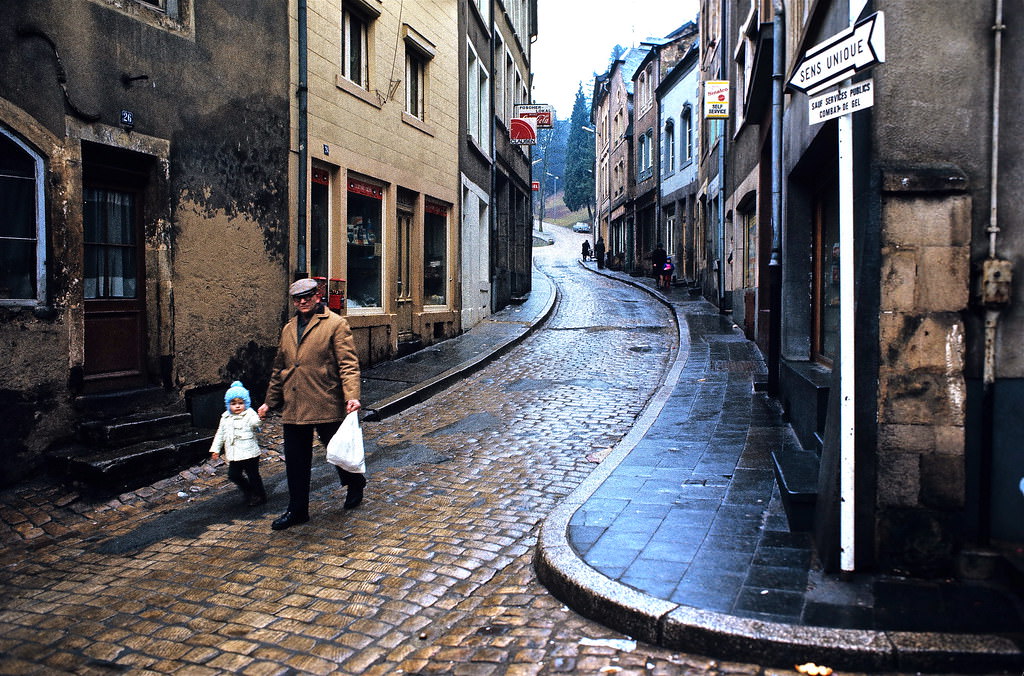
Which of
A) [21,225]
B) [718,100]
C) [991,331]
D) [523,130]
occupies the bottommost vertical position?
[991,331]

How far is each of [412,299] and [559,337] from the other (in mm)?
3814

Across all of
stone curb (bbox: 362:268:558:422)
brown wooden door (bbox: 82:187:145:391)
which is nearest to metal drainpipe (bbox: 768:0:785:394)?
stone curb (bbox: 362:268:558:422)

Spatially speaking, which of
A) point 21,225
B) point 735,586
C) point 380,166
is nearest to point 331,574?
point 735,586

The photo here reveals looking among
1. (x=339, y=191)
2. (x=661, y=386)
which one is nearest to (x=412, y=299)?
(x=339, y=191)

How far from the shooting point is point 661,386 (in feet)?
37.6

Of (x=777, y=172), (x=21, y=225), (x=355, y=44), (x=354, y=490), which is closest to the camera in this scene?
(x=354, y=490)

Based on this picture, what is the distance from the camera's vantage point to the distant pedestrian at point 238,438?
657 cm

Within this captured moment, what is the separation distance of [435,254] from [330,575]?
485 inches

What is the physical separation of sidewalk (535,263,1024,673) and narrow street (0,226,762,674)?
166 mm

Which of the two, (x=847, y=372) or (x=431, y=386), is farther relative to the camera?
(x=431, y=386)

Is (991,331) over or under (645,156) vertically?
under

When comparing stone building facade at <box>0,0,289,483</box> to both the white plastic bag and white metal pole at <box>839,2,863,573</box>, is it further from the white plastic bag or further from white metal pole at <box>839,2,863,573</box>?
white metal pole at <box>839,2,863,573</box>

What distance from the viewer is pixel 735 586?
14.5 feet

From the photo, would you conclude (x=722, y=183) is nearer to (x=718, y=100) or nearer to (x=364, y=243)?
(x=718, y=100)
